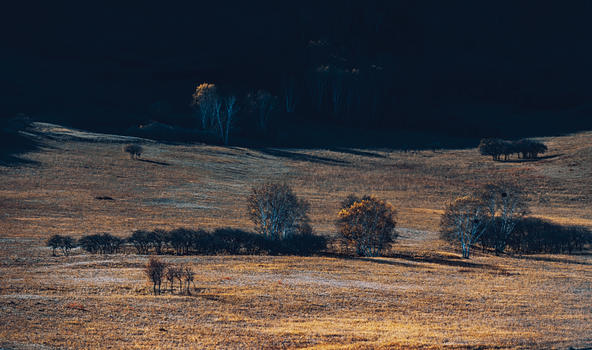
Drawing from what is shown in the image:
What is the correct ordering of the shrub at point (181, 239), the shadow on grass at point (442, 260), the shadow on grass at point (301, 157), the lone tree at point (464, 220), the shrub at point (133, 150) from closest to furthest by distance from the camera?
the shadow on grass at point (442, 260), the shrub at point (181, 239), the lone tree at point (464, 220), the shrub at point (133, 150), the shadow on grass at point (301, 157)

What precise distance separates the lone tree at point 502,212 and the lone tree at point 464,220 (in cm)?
184

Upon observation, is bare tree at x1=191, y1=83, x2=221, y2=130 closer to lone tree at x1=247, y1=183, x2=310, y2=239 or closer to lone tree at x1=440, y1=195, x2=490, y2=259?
lone tree at x1=247, y1=183, x2=310, y2=239

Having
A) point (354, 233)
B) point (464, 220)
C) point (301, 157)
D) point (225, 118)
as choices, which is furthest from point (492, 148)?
point (354, 233)

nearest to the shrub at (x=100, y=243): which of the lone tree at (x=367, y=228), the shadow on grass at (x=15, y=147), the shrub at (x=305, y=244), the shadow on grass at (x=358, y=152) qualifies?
the shrub at (x=305, y=244)

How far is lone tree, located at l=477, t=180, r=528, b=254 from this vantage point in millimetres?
61344

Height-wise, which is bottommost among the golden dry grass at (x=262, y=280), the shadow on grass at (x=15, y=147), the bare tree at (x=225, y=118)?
the golden dry grass at (x=262, y=280)

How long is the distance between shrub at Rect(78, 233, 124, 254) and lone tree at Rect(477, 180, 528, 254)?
121 feet

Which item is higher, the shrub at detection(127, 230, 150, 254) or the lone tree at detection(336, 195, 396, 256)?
the lone tree at detection(336, 195, 396, 256)

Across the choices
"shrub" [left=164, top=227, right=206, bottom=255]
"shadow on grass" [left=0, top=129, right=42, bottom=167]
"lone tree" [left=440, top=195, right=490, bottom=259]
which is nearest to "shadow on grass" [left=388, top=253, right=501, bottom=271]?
"lone tree" [left=440, top=195, right=490, bottom=259]

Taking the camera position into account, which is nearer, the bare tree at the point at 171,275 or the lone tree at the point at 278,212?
A: the bare tree at the point at 171,275

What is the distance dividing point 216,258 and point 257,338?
913 inches

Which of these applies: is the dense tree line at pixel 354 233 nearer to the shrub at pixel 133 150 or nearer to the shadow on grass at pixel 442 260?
the shadow on grass at pixel 442 260

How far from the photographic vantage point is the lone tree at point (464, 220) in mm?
58812

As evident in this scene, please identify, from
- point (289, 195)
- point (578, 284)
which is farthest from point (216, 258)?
point (578, 284)
